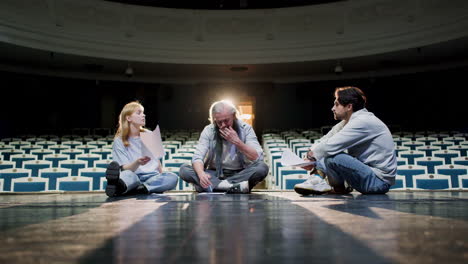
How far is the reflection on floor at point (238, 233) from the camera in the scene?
3.39 feet

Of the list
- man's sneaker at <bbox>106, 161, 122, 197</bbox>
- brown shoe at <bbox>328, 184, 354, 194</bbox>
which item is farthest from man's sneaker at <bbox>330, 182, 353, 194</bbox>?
man's sneaker at <bbox>106, 161, 122, 197</bbox>

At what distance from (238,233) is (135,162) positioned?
1766 millimetres

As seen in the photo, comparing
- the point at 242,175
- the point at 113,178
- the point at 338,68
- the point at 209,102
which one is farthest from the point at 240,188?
the point at 209,102

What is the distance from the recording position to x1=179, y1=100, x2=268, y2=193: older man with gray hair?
299 cm

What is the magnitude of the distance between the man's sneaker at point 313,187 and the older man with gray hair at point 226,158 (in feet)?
1.24

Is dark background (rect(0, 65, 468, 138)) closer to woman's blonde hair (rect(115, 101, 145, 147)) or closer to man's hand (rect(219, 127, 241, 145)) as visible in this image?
woman's blonde hair (rect(115, 101, 145, 147))

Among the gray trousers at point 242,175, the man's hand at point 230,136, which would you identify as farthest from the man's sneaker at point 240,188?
the man's hand at point 230,136

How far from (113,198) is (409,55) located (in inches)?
422

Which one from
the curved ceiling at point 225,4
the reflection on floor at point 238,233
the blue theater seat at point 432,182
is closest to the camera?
the reflection on floor at point 238,233

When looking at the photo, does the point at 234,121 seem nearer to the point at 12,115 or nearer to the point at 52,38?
the point at 52,38

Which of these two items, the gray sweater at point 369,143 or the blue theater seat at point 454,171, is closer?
the gray sweater at point 369,143

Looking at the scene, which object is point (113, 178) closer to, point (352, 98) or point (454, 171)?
point (352, 98)

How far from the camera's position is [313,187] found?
109 inches

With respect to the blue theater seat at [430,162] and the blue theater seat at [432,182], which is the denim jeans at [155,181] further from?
the blue theater seat at [430,162]
